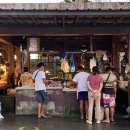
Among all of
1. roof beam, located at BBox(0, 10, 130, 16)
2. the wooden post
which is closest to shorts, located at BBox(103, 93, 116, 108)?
roof beam, located at BBox(0, 10, 130, 16)

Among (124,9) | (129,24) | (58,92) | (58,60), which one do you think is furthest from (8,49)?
(124,9)

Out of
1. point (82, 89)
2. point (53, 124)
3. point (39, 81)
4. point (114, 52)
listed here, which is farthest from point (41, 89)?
point (114, 52)

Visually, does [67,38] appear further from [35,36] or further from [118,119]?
[118,119]

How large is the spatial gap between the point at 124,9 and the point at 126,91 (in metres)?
4.59

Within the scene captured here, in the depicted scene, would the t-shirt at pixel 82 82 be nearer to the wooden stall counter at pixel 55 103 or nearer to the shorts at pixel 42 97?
the wooden stall counter at pixel 55 103

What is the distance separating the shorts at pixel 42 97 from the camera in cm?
1398

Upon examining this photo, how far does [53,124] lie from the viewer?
12750 millimetres

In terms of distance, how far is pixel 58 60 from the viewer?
18359 millimetres

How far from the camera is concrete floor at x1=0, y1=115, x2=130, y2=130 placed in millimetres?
12148

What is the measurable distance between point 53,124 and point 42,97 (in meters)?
1.60

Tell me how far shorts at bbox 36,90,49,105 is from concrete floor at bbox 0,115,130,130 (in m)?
0.61

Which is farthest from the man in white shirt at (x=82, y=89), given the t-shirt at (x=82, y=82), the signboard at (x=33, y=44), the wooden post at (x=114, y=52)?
the wooden post at (x=114, y=52)

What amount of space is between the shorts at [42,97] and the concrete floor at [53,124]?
0.61m

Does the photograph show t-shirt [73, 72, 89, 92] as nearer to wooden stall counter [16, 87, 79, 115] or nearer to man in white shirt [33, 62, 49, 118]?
wooden stall counter [16, 87, 79, 115]
